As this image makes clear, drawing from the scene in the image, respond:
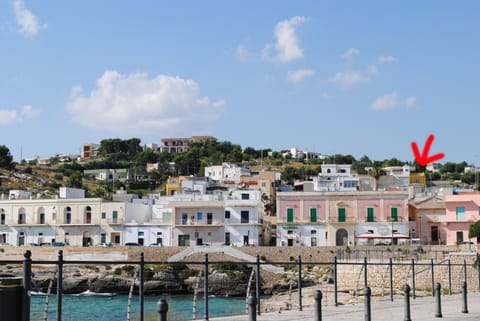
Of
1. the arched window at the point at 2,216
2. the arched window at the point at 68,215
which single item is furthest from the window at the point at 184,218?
the arched window at the point at 2,216

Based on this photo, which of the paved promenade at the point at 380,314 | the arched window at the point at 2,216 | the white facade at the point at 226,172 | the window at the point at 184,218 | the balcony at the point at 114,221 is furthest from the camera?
the white facade at the point at 226,172

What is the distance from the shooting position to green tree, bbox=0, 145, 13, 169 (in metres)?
121

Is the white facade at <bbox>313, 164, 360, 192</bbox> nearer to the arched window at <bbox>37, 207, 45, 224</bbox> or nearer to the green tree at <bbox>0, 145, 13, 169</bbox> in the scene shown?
the arched window at <bbox>37, 207, 45, 224</bbox>

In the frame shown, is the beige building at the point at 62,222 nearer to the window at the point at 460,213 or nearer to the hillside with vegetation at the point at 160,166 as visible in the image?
the hillside with vegetation at the point at 160,166

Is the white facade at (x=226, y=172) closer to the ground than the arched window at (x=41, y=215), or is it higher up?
higher up

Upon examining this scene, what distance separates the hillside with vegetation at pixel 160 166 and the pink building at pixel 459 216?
159ft

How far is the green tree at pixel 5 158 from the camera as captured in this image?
396 feet

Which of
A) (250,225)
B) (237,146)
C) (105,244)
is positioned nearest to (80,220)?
(105,244)

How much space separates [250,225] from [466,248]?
19.6 meters

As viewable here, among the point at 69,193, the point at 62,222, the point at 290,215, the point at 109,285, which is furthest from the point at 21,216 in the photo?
the point at 290,215

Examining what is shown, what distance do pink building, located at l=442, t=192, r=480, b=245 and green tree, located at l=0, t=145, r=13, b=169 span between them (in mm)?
81586

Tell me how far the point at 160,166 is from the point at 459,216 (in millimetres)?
93288

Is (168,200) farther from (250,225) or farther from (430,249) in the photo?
(430,249)

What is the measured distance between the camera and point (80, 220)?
224ft
